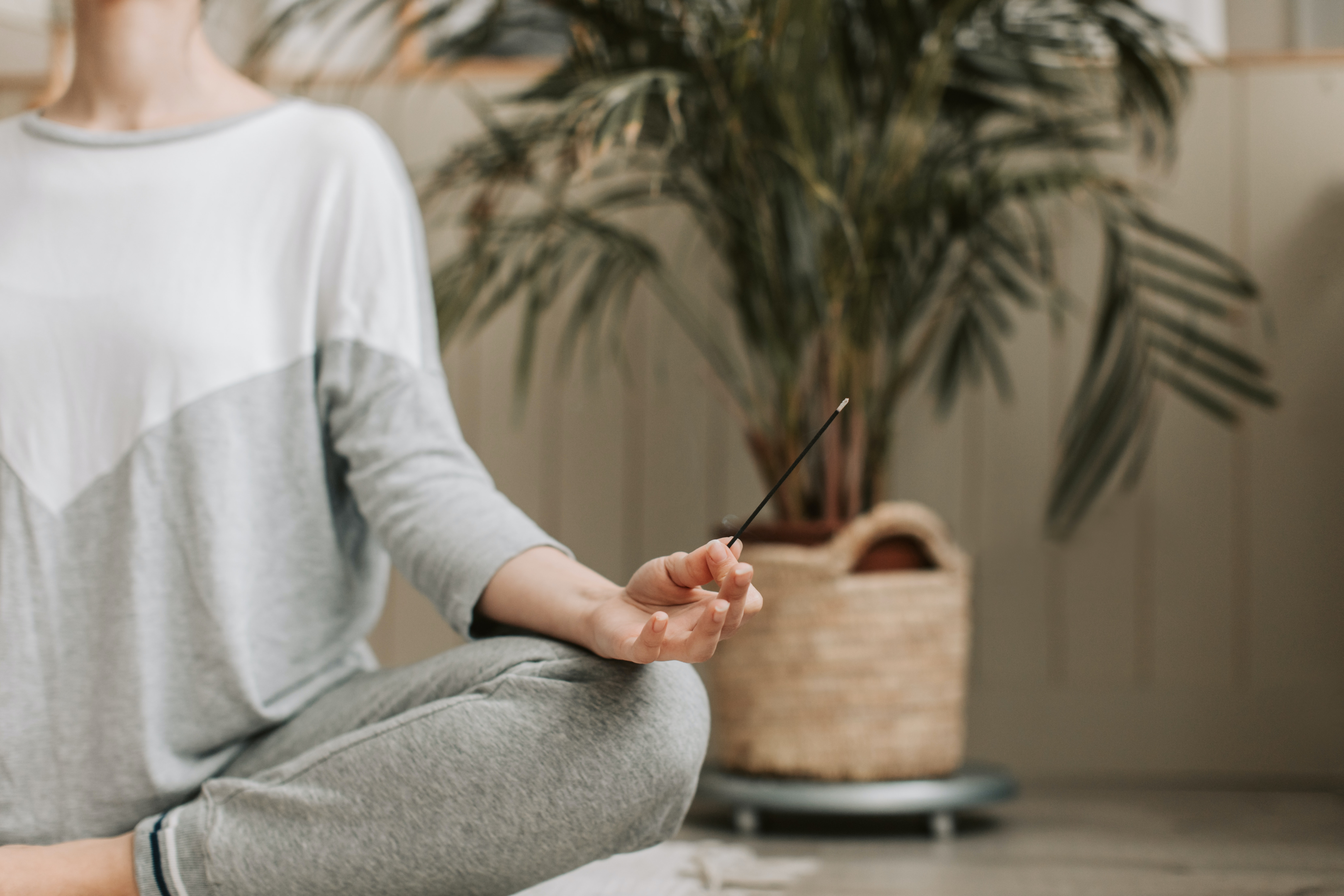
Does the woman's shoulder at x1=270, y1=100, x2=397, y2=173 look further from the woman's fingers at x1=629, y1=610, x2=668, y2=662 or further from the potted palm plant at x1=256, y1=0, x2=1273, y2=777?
the woman's fingers at x1=629, y1=610, x2=668, y2=662

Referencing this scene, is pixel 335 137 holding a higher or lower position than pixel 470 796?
higher

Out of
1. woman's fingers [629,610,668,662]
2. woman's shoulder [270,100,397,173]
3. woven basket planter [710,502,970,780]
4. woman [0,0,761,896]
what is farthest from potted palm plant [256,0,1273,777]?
woman's fingers [629,610,668,662]

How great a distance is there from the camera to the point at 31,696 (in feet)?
2.51

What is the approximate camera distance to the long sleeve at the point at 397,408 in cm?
74

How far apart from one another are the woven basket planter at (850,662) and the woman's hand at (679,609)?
2.12ft

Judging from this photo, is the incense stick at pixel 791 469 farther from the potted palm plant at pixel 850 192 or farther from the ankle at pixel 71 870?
the potted palm plant at pixel 850 192

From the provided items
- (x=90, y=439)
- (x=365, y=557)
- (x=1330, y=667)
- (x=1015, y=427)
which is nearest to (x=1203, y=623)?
(x=1330, y=667)

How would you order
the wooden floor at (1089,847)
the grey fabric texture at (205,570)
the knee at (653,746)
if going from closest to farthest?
1. the knee at (653,746)
2. the grey fabric texture at (205,570)
3. the wooden floor at (1089,847)

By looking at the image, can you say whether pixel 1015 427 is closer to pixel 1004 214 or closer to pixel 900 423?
pixel 900 423

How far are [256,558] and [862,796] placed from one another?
2.35ft

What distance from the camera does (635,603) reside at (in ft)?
2.06

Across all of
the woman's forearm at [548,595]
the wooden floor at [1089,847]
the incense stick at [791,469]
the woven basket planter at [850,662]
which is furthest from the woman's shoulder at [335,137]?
the wooden floor at [1089,847]

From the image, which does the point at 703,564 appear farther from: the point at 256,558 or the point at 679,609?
the point at 256,558

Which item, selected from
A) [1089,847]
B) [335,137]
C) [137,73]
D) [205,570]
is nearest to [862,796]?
[1089,847]
